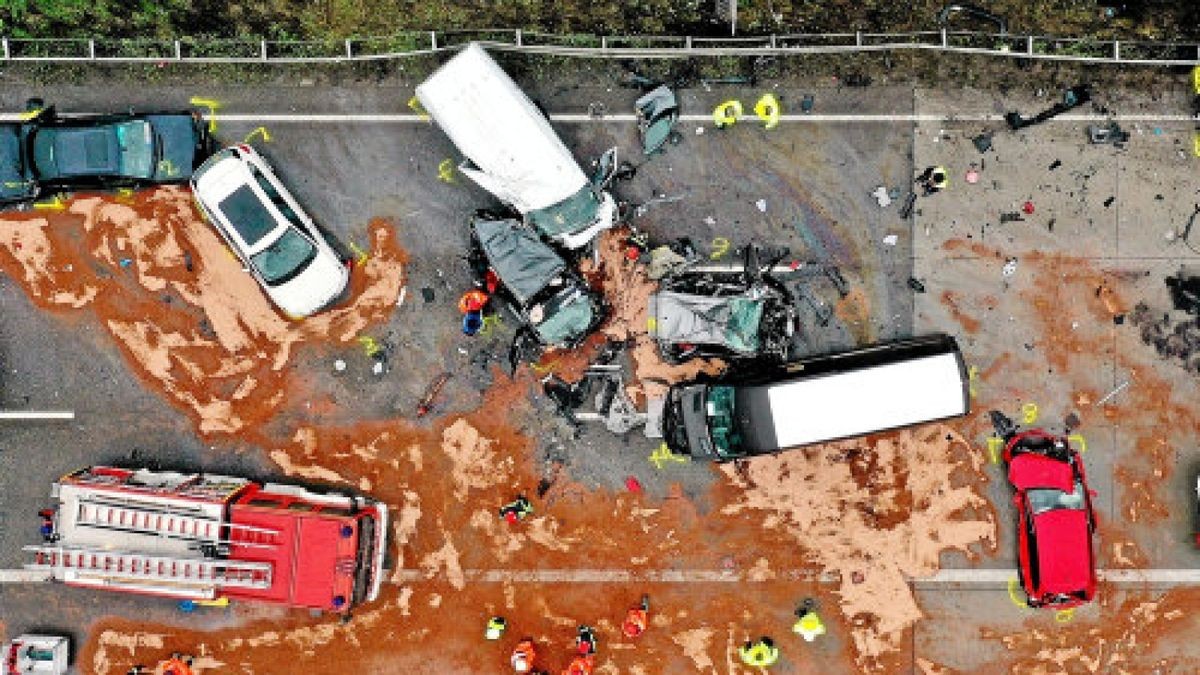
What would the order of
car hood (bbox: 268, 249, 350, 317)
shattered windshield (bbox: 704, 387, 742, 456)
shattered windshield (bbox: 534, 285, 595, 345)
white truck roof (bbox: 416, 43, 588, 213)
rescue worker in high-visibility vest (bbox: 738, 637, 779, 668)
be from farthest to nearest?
rescue worker in high-visibility vest (bbox: 738, 637, 779, 668) → shattered windshield (bbox: 534, 285, 595, 345) → car hood (bbox: 268, 249, 350, 317) → shattered windshield (bbox: 704, 387, 742, 456) → white truck roof (bbox: 416, 43, 588, 213)

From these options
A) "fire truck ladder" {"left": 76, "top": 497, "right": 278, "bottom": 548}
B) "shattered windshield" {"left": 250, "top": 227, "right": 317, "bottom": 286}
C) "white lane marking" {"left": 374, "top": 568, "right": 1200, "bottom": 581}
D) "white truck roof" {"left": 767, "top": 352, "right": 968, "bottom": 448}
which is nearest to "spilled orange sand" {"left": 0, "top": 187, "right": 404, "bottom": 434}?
"shattered windshield" {"left": 250, "top": 227, "right": 317, "bottom": 286}

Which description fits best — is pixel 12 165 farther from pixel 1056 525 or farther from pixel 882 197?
pixel 1056 525

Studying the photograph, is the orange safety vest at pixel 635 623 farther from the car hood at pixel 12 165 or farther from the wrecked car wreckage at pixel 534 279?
the car hood at pixel 12 165

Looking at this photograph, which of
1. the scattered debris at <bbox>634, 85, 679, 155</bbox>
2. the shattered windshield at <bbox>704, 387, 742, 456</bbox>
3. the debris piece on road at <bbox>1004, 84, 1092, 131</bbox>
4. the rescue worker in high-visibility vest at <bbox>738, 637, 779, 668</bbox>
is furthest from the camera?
the rescue worker in high-visibility vest at <bbox>738, 637, 779, 668</bbox>

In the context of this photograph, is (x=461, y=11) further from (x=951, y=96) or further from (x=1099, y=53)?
(x=1099, y=53)

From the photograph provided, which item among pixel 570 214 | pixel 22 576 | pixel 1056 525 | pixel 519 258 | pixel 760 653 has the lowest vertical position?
pixel 760 653

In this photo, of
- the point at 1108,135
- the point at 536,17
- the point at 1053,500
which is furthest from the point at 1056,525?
the point at 536,17

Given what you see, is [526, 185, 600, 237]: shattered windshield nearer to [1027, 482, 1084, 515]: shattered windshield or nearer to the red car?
the red car

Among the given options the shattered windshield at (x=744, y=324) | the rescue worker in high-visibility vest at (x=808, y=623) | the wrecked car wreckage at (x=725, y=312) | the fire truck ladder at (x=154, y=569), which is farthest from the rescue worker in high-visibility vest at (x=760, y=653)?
the fire truck ladder at (x=154, y=569)
